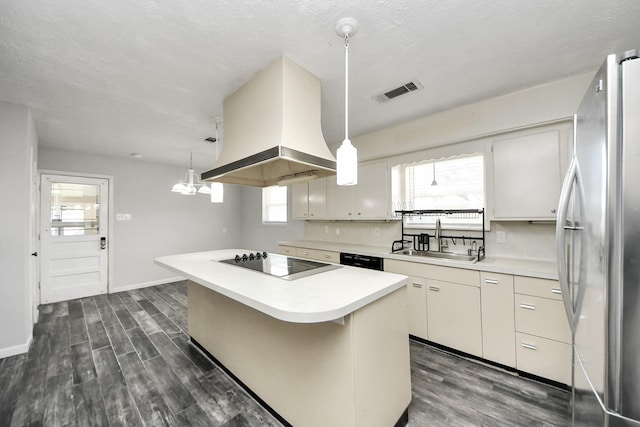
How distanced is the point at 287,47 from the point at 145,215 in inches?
187

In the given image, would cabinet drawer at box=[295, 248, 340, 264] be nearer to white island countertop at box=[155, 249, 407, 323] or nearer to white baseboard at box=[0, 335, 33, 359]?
white island countertop at box=[155, 249, 407, 323]

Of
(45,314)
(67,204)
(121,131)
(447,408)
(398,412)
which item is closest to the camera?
(398,412)

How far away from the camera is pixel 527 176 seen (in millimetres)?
2334

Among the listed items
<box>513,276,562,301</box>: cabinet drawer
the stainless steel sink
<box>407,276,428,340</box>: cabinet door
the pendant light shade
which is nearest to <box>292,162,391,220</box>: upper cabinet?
the stainless steel sink

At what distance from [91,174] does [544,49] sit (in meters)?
6.18

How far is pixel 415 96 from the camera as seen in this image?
2.44 m

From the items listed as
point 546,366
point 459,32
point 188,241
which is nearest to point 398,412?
point 546,366

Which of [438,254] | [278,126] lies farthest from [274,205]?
[278,126]

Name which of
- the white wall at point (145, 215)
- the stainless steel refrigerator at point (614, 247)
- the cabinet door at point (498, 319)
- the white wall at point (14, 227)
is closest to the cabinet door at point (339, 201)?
the cabinet door at point (498, 319)

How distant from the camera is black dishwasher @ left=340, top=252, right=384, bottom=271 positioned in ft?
9.70

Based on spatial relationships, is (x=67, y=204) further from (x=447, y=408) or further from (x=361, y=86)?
(x=447, y=408)

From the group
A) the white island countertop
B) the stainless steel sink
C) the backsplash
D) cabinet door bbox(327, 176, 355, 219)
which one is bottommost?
the stainless steel sink

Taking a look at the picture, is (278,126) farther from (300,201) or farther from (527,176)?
(300,201)

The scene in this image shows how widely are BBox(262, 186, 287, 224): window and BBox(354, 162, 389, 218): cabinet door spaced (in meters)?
2.07
